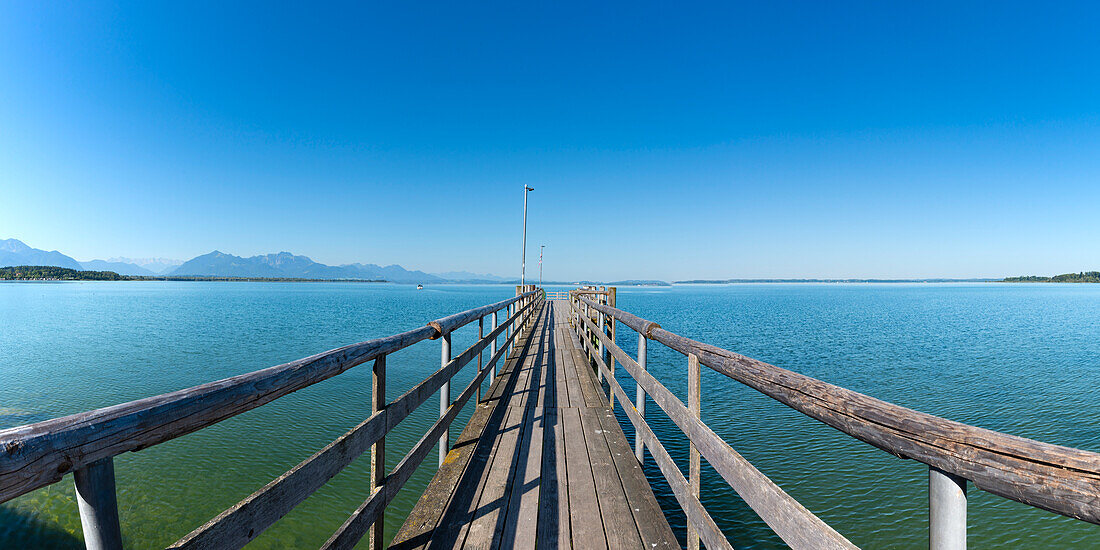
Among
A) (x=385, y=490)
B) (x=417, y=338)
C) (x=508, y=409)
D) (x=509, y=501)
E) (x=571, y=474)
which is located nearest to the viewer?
(x=385, y=490)

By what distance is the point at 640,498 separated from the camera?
10.6 ft

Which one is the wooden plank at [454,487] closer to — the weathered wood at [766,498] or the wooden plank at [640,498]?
the wooden plank at [640,498]

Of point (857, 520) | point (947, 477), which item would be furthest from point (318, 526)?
point (857, 520)

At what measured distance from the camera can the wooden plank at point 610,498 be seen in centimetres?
273

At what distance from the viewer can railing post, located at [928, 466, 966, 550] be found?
96cm

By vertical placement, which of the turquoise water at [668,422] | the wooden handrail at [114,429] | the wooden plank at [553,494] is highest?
the wooden handrail at [114,429]

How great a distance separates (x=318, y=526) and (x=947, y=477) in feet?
21.5

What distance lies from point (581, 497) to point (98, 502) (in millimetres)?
2839

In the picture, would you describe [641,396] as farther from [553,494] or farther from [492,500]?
[492,500]

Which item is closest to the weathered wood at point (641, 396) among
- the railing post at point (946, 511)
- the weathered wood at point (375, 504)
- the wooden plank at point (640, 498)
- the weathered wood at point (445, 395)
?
the wooden plank at point (640, 498)

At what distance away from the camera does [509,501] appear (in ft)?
10.5

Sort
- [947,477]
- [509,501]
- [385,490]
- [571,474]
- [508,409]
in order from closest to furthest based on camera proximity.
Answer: [947,477]
[385,490]
[509,501]
[571,474]
[508,409]

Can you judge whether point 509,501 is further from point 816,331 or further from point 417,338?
point 816,331

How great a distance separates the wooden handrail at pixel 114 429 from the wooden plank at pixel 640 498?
→ 2.31m
